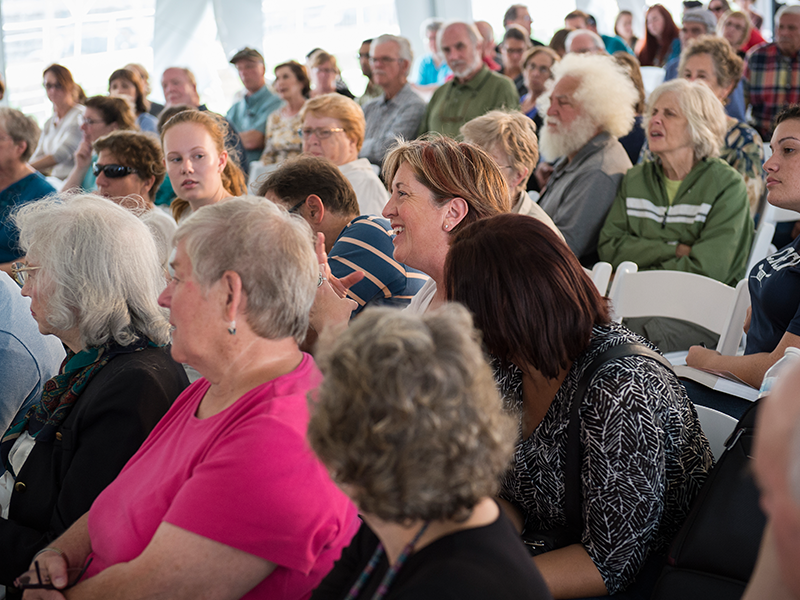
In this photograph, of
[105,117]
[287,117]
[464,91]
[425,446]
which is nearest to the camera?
[425,446]

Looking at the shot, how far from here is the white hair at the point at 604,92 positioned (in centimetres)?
379

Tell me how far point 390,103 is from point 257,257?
15.0 feet

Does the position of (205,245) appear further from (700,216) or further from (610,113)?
(610,113)

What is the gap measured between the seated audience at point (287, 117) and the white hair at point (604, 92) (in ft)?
7.56

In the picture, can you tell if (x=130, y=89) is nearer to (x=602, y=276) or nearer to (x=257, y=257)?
(x=602, y=276)

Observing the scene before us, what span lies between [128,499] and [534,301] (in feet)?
2.78

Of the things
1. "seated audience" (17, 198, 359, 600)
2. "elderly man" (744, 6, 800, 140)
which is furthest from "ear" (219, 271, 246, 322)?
"elderly man" (744, 6, 800, 140)

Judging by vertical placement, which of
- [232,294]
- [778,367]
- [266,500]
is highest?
[232,294]

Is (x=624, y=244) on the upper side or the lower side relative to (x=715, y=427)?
lower

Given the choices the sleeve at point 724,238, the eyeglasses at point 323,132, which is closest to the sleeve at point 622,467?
the sleeve at point 724,238

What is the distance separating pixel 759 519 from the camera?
112cm

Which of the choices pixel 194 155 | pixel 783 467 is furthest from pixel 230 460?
pixel 194 155

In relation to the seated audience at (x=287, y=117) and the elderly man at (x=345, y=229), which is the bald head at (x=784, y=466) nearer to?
the elderly man at (x=345, y=229)

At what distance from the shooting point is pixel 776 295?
2.12 metres
